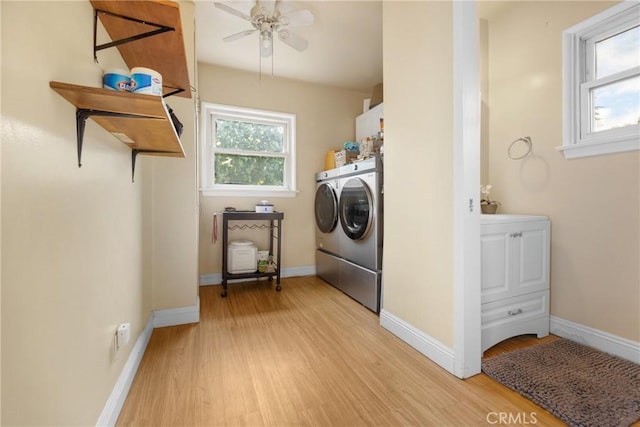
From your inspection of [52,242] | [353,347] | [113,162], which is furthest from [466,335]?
[113,162]

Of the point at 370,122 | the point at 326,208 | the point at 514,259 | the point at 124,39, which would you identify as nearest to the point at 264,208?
the point at 326,208

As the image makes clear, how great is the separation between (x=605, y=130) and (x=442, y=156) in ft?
3.86

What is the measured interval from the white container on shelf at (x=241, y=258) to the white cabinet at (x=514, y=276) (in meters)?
2.15

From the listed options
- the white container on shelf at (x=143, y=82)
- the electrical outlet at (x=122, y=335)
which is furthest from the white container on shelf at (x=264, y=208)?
the white container on shelf at (x=143, y=82)

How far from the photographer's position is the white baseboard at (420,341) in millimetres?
1536

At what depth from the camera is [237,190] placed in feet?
10.8

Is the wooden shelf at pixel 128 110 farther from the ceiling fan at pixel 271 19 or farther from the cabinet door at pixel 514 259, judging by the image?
the cabinet door at pixel 514 259

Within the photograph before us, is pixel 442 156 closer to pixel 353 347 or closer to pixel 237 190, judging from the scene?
pixel 353 347

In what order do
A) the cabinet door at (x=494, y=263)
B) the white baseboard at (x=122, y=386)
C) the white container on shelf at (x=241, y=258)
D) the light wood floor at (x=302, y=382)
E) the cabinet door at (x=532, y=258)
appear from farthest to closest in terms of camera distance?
the white container on shelf at (x=241, y=258)
the cabinet door at (x=532, y=258)
the cabinet door at (x=494, y=263)
the light wood floor at (x=302, y=382)
the white baseboard at (x=122, y=386)

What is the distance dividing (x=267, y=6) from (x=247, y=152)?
5.50 ft

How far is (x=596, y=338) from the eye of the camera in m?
1.78

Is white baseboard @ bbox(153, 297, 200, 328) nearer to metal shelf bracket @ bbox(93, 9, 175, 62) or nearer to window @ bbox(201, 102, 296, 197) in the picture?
window @ bbox(201, 102, 296, 197)

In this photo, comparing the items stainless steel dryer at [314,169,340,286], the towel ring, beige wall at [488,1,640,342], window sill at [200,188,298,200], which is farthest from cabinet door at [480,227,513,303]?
window sill at [200,188,298,200]

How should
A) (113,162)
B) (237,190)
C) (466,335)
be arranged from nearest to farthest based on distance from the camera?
1. (113,162)
2. (466,335)
3. (237,190)
